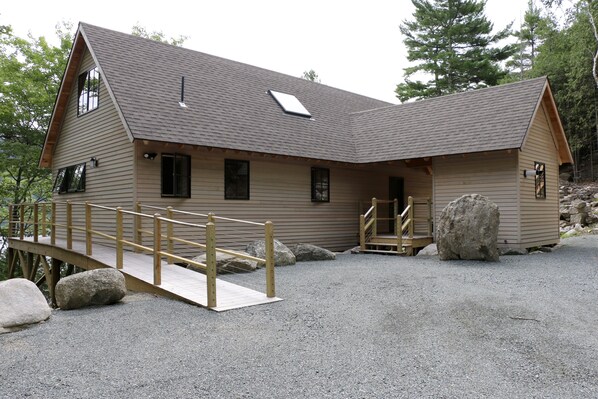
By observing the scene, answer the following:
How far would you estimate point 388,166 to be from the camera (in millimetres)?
16922

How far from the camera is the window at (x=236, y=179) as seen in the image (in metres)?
12.3

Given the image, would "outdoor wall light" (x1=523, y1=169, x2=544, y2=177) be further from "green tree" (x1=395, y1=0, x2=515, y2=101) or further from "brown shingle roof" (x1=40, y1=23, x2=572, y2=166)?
"green tree" (x1=395, y1=0, x2=515, y2=101)

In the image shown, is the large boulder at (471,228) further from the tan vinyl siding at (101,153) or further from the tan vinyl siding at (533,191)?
the tan vinyl siding at (101,153)

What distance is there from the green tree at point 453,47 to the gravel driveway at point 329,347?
2841 centimetres

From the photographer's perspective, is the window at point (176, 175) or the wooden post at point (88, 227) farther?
the window at point (176, 175)

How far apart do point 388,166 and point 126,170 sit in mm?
9803

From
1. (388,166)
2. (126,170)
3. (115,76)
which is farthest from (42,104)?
(388,166)

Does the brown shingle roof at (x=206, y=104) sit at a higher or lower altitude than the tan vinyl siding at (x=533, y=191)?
higher

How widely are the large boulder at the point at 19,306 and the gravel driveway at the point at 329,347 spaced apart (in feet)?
0.65

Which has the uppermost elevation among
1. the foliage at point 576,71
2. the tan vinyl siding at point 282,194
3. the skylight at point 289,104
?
the foliage at point 576,71

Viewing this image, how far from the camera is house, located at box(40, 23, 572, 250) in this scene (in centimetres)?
1137

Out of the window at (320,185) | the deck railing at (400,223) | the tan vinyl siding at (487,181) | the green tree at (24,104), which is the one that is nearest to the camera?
the tan vinyl siding at (487,181)

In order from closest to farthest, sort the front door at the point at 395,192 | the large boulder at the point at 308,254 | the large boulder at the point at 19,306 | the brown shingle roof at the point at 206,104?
the large boulder at the point at 19,306, the brown shingle roof at the point at 206,104, the large boulder at the point at 308,254, the front door at the point at 395,192

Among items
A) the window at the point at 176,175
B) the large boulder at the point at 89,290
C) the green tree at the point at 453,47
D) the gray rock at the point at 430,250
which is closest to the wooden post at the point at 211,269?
the large boulder at the point at 89,290
